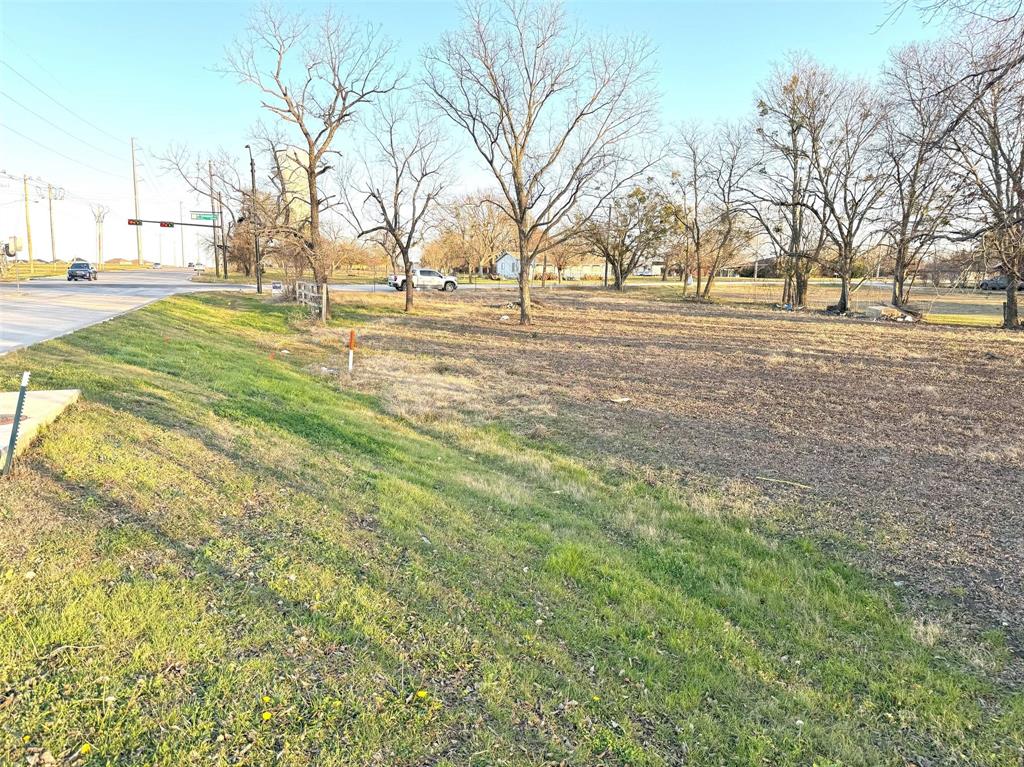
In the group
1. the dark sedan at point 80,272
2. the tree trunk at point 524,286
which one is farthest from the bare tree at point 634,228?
the dark sedan at point 80,272

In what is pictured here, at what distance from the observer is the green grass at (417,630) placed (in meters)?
2.40

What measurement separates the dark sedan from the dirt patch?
87.8 ft

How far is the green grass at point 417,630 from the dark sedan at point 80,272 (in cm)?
3759

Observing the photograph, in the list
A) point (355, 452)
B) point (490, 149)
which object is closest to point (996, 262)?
point (490, 149)

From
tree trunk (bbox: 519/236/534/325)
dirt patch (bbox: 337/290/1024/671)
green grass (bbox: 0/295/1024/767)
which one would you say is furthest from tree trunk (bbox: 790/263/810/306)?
green grass (bbox: 0/295/1024/767)

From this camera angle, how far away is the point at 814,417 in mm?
9086

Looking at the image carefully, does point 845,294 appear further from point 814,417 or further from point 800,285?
point 814,417

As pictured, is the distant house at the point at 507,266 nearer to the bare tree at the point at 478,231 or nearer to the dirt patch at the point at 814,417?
the bare tree at the point at 478,231

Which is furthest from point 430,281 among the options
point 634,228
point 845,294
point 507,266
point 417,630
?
point 507,266

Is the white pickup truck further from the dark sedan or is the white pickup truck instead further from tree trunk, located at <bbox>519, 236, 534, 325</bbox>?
tree trunk, located at <bbox>519, 236, 534, 325</bbox>

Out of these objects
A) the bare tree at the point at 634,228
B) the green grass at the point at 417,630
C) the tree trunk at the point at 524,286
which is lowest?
the green grass at the point at 417,630

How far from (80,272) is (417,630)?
138 feet

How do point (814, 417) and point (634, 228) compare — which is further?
point (634, 228)

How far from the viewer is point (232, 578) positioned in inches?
131
